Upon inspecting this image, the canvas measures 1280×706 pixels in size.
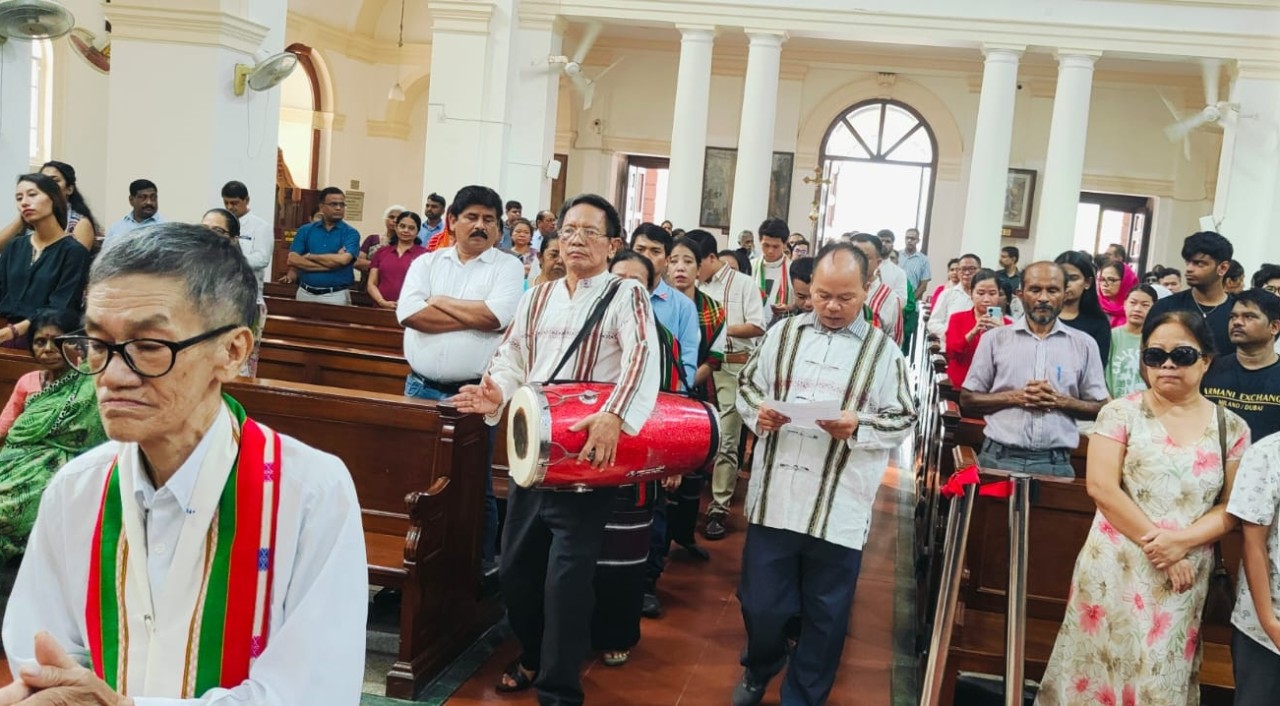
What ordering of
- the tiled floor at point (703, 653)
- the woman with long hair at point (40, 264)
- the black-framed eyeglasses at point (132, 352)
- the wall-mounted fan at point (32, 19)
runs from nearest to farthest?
the black-framed eyeglasses at point (132, 352), the tiled floor at point (703, 653), the woman with long hair at point (40, 264), the wall-mounted fan at point (32, 19)

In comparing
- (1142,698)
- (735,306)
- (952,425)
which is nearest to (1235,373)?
(952,425)

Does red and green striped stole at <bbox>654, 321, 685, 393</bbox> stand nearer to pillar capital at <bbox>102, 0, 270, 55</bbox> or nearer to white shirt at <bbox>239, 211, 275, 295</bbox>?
white shirt at <bbox>239, 211, 275, 295</bbox>

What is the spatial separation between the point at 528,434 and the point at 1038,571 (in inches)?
78.2

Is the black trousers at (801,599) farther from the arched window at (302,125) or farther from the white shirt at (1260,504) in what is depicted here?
the arched window at (302,125)

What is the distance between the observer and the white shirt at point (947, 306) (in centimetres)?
1002

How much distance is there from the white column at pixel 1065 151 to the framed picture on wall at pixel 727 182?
16.8ft

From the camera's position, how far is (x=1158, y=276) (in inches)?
418

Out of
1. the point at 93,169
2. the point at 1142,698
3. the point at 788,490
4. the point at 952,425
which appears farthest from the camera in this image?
the point at 93,169

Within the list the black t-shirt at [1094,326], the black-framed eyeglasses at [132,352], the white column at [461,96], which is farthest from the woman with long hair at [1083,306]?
the white column at [461,96]

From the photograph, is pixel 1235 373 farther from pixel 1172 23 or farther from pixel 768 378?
pixel 1172 23

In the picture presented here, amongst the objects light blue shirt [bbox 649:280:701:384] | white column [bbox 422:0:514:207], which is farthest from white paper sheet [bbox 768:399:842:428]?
white column [bbox 422:0:514:207]

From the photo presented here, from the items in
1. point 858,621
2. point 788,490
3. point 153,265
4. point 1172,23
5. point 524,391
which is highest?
point 1172,23

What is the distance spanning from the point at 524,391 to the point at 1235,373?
273cm

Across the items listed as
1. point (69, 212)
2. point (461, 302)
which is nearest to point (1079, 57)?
point (69, 212)
